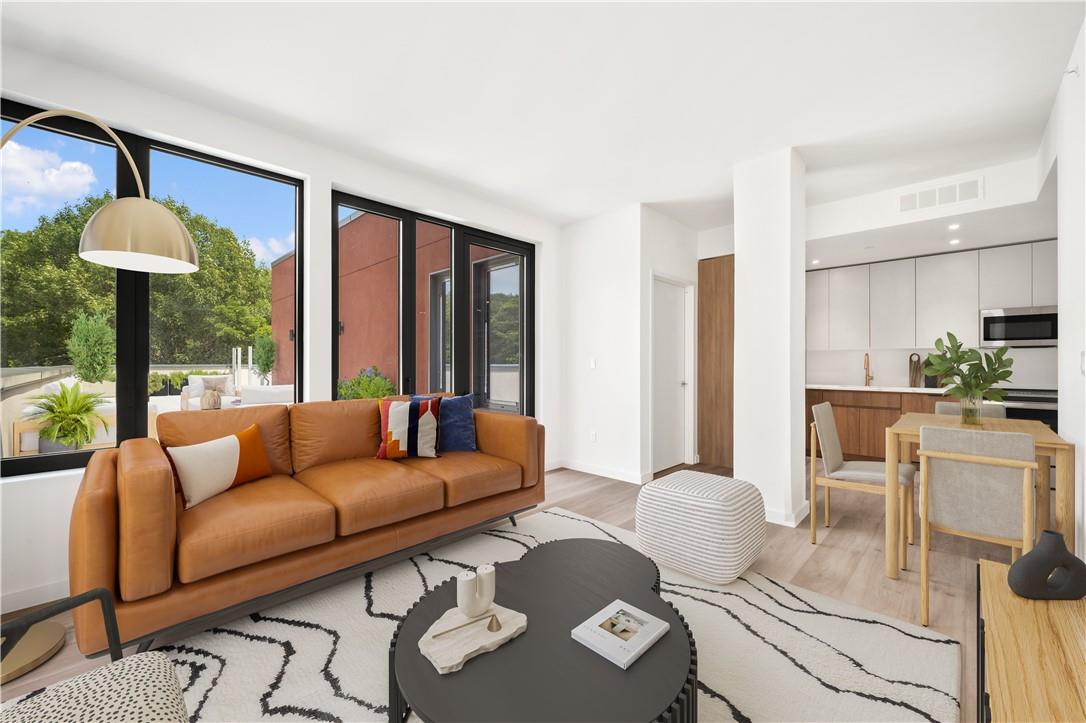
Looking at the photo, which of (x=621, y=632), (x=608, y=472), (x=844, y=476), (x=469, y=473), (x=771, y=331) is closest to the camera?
(x=621, y=632)

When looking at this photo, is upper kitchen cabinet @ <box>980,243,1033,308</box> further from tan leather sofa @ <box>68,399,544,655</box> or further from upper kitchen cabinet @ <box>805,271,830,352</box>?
tan leather sofa @ <box>68,399,544,655</box>

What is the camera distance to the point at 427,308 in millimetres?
4191

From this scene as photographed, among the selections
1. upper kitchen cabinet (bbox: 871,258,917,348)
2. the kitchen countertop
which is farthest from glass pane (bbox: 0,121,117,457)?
upper kitchen cabinet (bbox: 871,258,917,348)

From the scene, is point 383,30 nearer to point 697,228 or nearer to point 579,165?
point 579,165

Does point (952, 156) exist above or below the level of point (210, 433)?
above

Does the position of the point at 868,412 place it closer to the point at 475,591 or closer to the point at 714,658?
the point at 714,658

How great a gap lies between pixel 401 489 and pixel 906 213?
4.63 metres

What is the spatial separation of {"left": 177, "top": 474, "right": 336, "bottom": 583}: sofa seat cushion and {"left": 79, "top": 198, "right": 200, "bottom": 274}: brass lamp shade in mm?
1150

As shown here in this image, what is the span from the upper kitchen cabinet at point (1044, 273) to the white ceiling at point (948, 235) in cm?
11

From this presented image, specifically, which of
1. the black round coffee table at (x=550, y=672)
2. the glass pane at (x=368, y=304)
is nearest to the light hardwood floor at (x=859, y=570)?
the black round coffee table at (x=550, y=672)

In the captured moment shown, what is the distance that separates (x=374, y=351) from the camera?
149 inches

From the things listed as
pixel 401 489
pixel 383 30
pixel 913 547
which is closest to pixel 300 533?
pixel 401 489

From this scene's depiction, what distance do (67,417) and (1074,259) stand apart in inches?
206

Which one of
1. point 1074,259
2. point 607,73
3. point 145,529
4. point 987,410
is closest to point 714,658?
point 145,529
